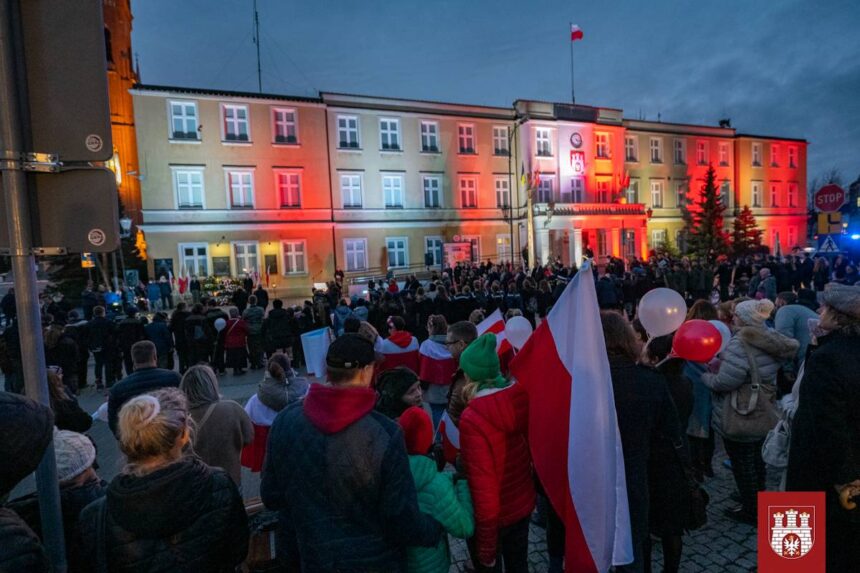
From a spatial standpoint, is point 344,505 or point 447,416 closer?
point 344,505

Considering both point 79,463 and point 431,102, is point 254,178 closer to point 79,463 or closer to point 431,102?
point 431,102

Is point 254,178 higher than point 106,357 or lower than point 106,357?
higher

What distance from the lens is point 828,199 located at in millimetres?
9102

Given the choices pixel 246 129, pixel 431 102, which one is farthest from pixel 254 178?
pixel 431 102

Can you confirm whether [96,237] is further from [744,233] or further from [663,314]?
[744,233]

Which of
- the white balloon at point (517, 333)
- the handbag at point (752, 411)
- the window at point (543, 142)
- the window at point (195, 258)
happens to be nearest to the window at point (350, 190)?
the window at point (195, 258)

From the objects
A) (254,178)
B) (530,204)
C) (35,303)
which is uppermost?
(254,178)

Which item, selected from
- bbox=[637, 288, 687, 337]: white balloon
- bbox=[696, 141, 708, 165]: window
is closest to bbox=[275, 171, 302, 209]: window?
bbox=[637, 288, 687, 337]: white balloon

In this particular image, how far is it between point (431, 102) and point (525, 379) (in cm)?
3062

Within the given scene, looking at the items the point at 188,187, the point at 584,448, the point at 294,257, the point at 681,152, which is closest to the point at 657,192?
the point at 681,152

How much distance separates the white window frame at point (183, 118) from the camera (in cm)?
2525

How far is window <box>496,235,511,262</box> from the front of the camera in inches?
1294

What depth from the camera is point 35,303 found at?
1805 millimetres

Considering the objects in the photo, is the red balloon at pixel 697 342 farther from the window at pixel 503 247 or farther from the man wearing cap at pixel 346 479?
the window at pixel 503 247
